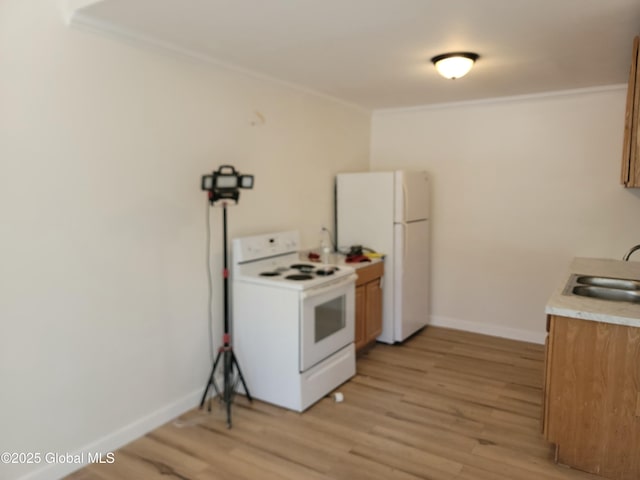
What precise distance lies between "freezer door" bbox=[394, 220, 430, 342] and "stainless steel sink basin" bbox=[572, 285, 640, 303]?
1634mm

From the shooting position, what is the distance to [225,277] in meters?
2.98

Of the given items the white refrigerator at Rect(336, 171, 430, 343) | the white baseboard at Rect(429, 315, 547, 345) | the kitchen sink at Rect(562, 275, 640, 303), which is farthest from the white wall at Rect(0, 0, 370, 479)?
the white baseboard at Rect(429, 315, 547, 345)

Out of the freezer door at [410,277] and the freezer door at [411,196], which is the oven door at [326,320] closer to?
the freezer door at [410,277]

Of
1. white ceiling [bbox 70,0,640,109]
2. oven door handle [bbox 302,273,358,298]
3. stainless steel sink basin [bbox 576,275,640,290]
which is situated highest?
white ceiling [bbox 70,0,640,109]

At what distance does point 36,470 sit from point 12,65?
1.87 metres

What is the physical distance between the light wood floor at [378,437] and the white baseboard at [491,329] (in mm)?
694

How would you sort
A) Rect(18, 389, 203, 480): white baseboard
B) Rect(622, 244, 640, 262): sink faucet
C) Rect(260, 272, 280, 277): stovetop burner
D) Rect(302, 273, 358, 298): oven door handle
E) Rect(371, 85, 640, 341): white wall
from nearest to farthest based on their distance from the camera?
Rect(18, 389, 203, 480): white baseboard < Rect(302, 273, 358, 298): oven door handle < Rect(260, 272, 280, 277): stovetop burner < Rect(622, 244, 640, 262): sink faucet < Rect(371, 85, 640, 341): white wall

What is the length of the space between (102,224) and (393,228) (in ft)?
8.08

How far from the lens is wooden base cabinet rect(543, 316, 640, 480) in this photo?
7.25 ft

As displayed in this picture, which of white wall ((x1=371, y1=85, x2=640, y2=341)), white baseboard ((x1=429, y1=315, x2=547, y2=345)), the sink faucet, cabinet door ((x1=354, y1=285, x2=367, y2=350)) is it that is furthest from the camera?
white baseboard ((x1=429, y1=315, x2=547, y2=345))

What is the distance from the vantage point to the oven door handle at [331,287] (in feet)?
9.64

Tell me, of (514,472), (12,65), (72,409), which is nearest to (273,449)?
(72,409)

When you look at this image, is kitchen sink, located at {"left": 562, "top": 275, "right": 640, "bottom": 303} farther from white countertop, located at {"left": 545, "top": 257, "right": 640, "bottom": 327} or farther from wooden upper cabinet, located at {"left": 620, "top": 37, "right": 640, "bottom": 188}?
wooden upper cabinet, located at {"left": 620, "top": 37, "right": 640, "bottom": 188}

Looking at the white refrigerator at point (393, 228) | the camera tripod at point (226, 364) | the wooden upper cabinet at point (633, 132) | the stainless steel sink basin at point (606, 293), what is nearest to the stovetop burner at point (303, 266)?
the camera tripod at point (226, 364)
